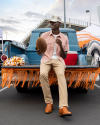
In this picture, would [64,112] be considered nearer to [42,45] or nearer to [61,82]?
[61,82]

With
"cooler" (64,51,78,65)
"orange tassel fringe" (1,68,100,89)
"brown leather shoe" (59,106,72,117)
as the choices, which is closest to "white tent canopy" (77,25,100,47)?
"cooler" (64,51,78,65)

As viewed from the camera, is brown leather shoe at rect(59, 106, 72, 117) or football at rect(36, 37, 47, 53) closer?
brown leather shoe at rect(59, 106, 72, 117)

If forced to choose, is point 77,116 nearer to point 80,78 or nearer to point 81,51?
point 80,78

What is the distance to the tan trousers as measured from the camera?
331 centimetres

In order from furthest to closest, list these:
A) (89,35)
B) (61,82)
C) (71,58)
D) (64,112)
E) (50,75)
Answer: (89,35) → (71,58) → (50,75) → (61,82) → (64,112)

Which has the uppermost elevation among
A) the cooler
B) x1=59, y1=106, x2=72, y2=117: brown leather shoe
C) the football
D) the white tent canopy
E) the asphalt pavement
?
the white tent canopy

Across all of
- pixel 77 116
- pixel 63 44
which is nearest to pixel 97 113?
pixel 77 116

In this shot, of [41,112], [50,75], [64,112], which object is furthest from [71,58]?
[64,112]

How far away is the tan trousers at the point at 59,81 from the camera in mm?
3313

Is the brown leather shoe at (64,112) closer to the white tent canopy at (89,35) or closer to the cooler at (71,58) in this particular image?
the cooler at (71,58)

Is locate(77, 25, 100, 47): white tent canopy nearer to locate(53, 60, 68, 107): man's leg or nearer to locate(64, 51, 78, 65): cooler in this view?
locate(64, 51, 78, 65): cooler

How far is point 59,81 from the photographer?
11.5 feet

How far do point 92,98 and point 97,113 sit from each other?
1.28 meters

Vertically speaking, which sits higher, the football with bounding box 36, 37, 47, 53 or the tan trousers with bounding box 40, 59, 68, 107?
the football with bounding box 36, 37, 47, 53
